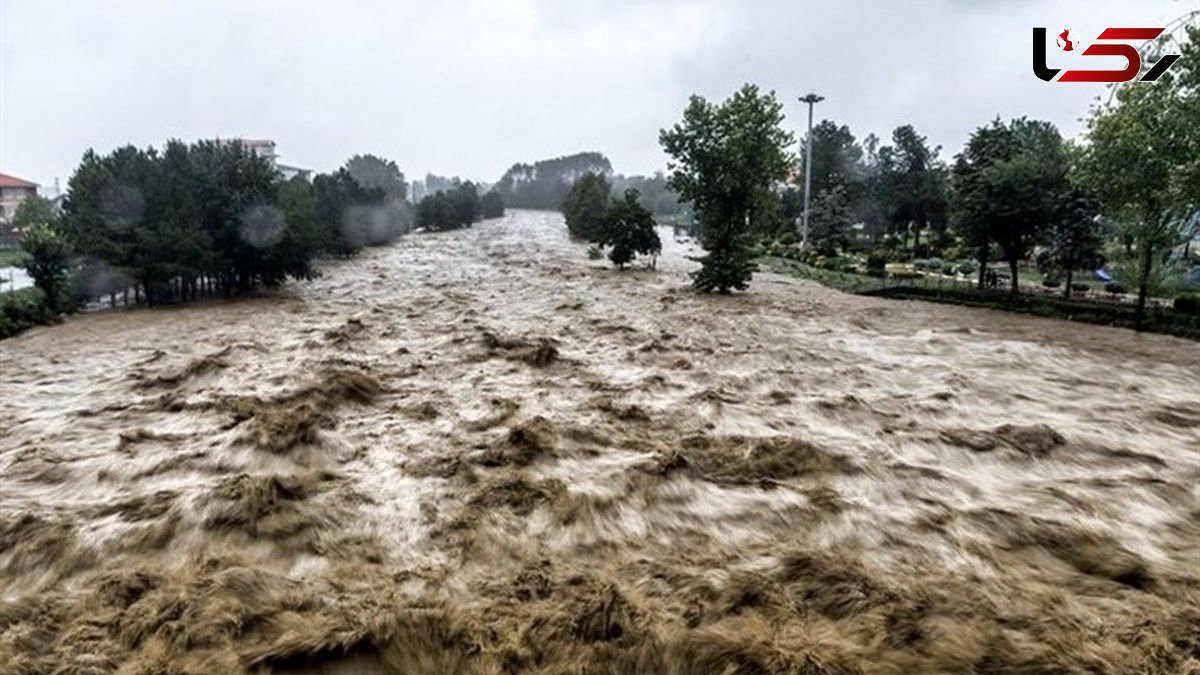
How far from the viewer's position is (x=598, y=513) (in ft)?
27.6

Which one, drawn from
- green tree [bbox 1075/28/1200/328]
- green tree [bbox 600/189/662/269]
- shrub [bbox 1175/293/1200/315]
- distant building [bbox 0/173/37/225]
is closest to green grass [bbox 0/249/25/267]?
distant building [bbox 0/173/37/225]

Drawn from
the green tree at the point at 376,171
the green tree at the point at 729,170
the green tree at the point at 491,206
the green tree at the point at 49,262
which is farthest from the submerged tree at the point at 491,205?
the green tree at the point at 49,262

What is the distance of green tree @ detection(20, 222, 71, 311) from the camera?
24.9 m

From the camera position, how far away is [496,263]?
45.2 m

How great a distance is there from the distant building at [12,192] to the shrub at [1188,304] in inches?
3239

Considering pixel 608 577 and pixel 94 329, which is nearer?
pixel 608 577

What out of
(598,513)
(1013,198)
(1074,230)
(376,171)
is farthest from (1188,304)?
(376,171)

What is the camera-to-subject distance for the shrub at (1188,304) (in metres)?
22.4

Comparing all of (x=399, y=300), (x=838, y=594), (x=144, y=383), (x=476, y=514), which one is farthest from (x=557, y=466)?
(x=399, y=300)

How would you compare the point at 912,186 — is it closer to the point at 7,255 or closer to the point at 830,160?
the point at 830,160

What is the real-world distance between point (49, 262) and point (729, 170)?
27051 mm

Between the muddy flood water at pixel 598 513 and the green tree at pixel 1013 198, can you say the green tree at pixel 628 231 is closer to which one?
the green tree at pixel 1013 198

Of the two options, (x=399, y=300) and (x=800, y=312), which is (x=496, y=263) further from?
(x=800, y=312)

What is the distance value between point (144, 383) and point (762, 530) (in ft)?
43.7
